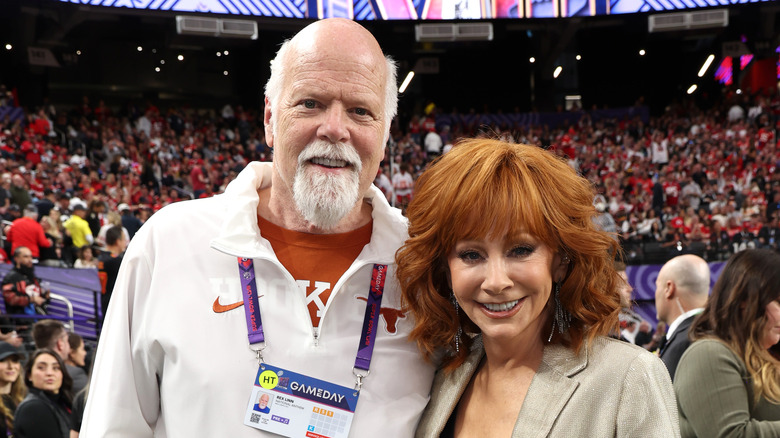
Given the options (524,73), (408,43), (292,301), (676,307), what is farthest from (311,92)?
(524,73)

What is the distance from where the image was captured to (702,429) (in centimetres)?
275

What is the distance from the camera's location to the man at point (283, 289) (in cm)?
191

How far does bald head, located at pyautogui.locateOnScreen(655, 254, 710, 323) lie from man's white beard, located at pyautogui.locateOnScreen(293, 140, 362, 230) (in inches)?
101

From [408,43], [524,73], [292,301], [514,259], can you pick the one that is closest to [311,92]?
[292,301]

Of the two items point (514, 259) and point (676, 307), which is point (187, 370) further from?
point (676, 307)

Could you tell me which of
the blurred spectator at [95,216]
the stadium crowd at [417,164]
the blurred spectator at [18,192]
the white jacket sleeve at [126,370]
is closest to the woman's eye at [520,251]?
the white jacket sleeve at [126,370]

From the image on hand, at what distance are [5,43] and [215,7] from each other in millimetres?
4944

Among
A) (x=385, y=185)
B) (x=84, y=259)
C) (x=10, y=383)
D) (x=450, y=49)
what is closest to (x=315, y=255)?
(x=10, y=383)

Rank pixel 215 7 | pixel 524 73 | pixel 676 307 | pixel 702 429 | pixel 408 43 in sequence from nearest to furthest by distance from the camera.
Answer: pixel 702 429 < pixel 676 307 < pixel 215 7 < pixel 408 43 < pixel 524 73

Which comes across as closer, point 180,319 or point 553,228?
point 553,228

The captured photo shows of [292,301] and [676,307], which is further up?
[292,301]

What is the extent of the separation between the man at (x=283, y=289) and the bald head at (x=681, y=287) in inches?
93.1

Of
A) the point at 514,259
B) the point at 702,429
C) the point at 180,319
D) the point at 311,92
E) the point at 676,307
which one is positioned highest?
the point at 311,92

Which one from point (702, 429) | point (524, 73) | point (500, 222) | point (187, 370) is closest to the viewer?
point (500, 222)
